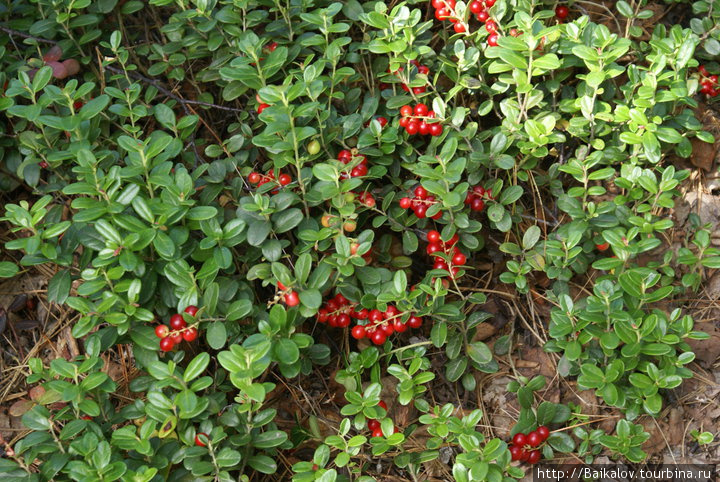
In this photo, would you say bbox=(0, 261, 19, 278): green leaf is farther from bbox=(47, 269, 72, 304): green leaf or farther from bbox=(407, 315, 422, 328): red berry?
bbox=(407, 315, 422, 328): red berry

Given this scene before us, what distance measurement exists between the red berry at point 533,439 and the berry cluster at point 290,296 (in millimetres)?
1117

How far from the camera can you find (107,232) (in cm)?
254

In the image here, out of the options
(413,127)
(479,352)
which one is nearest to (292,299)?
(479,352)

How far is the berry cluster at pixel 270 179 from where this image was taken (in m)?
2.96

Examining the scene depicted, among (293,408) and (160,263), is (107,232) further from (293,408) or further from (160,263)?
(293,408)

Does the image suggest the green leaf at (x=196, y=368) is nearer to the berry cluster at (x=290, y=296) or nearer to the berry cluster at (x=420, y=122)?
the berry cluster at (x=290, y=296)

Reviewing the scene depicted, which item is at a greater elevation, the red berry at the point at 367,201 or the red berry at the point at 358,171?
the red berry at the point at 358,171

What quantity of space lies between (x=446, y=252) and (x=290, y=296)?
0.80 meters

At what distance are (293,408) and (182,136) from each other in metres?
1.38

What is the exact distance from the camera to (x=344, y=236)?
8.98ft

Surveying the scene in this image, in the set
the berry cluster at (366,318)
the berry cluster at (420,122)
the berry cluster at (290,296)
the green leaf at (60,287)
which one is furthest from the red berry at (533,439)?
the green leaf at (60,287)

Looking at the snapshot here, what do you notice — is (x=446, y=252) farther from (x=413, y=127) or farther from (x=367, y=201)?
(x=413, y=127)

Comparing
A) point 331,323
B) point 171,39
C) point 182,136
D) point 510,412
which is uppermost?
point 171,39

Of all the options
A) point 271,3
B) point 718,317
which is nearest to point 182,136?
point 271,3
